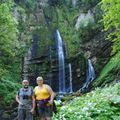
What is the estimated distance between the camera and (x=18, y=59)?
3048 cm

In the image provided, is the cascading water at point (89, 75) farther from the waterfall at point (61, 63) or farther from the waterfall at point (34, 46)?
the waterfall at point (34, 46)

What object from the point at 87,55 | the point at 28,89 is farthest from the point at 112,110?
the point at 87,55

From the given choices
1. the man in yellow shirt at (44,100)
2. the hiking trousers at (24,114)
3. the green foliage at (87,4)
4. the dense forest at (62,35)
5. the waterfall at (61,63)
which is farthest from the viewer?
the green foliage at (87,4)

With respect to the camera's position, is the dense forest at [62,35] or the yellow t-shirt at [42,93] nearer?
the yellow t-shirt at [42,93]

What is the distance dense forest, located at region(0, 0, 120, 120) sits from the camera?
73.8 feet

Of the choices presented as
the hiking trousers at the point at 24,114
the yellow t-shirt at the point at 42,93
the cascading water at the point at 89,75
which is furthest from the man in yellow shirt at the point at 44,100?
the cascading water at the point at 89,75

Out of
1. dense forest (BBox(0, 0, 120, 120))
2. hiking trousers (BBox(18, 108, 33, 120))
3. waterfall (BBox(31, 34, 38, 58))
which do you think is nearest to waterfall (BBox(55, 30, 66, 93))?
dense forest (BBox(0, 0, 120, 120))

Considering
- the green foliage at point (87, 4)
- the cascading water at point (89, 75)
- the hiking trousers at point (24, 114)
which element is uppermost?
the green foliage at point (87, 4)

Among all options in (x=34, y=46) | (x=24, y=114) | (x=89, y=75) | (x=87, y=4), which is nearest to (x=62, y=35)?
(x=34, y=46)

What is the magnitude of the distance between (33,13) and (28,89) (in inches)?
1067

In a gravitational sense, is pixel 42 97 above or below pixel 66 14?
below

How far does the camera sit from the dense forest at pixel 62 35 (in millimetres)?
22484

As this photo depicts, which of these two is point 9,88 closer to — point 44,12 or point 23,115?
point 23,115

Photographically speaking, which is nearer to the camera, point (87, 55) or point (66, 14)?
point (87, 55)
